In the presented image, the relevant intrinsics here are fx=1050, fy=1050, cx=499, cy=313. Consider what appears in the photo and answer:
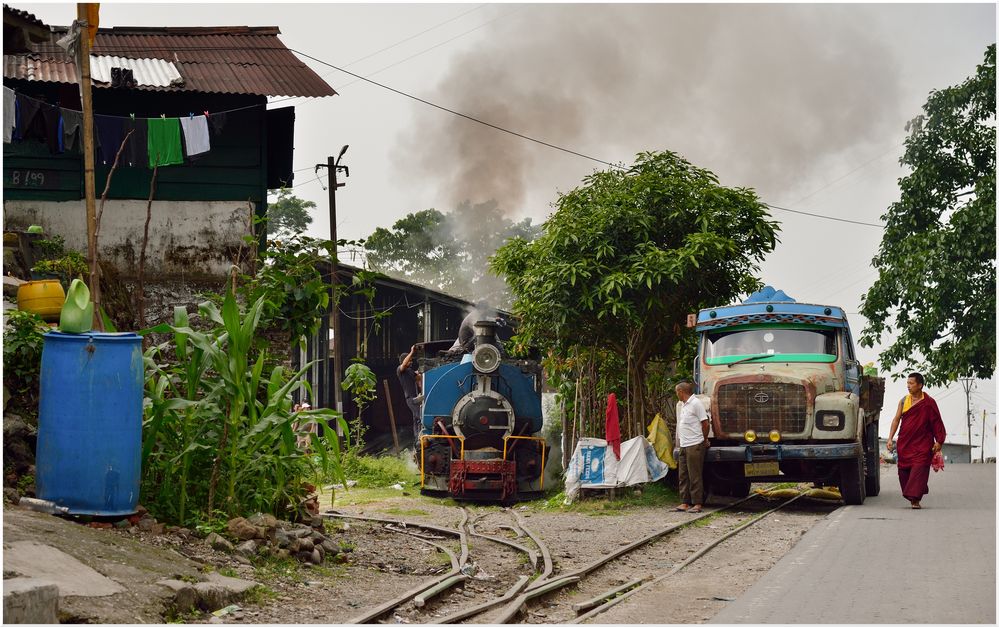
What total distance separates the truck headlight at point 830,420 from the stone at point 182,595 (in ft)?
32.1

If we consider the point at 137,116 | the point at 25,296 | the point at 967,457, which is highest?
the point at 137,116

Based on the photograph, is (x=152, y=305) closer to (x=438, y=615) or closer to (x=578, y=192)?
(x=578, y=192)

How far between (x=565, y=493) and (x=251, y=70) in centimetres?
960

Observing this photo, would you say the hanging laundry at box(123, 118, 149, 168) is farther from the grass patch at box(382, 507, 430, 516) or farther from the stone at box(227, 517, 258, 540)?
the stone at box(227, 517, 258, 540)

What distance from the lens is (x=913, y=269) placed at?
2539 centimetres

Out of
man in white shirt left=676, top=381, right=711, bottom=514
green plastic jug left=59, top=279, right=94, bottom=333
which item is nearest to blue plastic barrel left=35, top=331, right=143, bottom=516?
green plastic jug left=59, top=279, right=94, bottom=333

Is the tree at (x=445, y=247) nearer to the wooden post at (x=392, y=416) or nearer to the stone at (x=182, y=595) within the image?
the wooden post at (x=392, y=416)

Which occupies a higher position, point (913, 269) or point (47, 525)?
point (913, 269)

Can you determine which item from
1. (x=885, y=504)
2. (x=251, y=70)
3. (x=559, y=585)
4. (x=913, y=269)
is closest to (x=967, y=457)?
(x=913, y=269)

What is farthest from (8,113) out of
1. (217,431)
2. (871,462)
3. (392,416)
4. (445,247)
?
(445,247)

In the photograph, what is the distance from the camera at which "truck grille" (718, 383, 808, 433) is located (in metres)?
14.5

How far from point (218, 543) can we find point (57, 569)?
2099 mm

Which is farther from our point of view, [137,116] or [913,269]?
[913,269]

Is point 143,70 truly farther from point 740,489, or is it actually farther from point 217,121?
point 740,489
